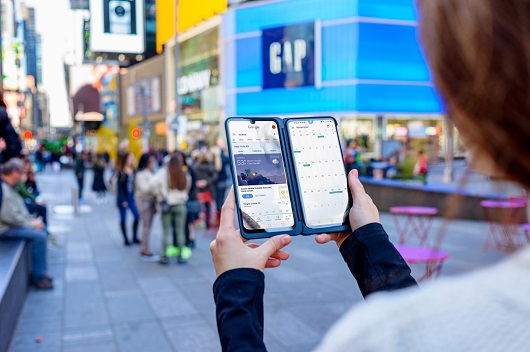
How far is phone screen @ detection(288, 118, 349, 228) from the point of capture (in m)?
1.73

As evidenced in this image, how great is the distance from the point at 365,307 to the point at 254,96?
36.2 m

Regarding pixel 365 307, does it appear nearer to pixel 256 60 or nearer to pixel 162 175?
pixel 162 175

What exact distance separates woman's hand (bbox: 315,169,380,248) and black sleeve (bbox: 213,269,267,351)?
0.47m

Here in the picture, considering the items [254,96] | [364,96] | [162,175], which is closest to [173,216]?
[162,175]

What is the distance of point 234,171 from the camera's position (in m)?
1.79

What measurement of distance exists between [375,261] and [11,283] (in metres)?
5.47

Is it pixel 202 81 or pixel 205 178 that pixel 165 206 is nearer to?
pixel 205 178

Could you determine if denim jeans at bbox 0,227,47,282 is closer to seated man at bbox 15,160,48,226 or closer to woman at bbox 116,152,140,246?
seated man at bbox 15,160,48,226

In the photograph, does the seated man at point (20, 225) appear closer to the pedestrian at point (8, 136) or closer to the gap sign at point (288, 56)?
the pedestrian at point (8, 136)

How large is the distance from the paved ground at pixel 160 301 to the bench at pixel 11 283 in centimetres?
21

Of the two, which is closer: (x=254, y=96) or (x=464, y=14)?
(x=464, y=14)

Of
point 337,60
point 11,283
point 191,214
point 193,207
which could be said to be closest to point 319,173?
point 11,283

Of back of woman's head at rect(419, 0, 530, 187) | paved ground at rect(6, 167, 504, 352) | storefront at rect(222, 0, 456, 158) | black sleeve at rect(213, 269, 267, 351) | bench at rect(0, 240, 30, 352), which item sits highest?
storefront at rect(222, 0, 456, 158)

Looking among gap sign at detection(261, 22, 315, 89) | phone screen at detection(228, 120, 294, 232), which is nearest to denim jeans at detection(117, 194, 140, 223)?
phone screen at detection(228, 120, 294, 232)
